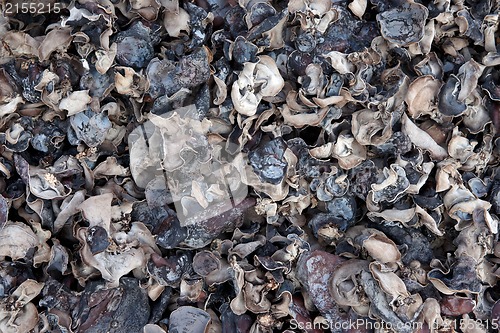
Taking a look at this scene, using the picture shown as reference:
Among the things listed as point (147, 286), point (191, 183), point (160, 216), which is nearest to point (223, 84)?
point (191, 183)

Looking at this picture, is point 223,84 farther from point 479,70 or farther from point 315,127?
point 479,70

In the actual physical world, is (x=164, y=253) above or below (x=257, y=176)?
below

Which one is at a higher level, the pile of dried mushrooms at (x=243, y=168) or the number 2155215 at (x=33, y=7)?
the number 2155215 at (x=33, y=7)

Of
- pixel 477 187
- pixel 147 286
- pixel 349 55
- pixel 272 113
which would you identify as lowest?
pixel 147 286

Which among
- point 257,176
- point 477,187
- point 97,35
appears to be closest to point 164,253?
point 257,176

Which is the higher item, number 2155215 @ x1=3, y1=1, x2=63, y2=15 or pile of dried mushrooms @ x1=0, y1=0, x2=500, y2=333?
number 2155215 @ x1=3, y1=1, x2=63, y2=15

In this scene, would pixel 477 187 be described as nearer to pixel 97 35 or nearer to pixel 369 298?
pixel 369 298

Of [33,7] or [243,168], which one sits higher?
[33,7]
